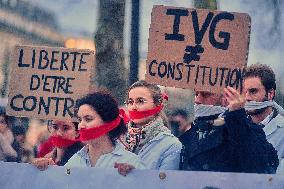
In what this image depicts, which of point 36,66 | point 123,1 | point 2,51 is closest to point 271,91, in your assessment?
point 36,66

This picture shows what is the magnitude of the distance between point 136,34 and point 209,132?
584 centimetres

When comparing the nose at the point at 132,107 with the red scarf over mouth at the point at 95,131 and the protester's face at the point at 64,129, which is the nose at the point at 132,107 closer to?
the red scarf over mouth at the point at 95,131

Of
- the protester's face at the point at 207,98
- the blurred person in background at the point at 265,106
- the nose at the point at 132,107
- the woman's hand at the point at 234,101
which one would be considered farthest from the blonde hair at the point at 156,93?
the woman's hand at the point at 234,101

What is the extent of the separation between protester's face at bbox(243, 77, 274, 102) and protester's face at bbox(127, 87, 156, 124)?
0.58m

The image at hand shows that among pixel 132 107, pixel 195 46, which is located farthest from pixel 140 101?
pixel 195 46

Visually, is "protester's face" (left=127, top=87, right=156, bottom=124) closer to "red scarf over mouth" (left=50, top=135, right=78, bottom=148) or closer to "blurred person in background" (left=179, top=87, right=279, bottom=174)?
"blurred person in background" (left=179, top=87, right=279, bottom=174)

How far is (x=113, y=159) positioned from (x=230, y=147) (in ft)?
2.36

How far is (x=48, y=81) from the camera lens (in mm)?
5145

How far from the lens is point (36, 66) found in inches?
203

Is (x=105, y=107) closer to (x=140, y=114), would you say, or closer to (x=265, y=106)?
(x=140, y=114)

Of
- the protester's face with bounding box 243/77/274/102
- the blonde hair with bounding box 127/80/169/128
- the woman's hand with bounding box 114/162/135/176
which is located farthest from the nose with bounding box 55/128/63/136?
the protester's face with bounding box 243/77/274/102

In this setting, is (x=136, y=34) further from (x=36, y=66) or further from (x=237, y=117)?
(x=237, y=117)

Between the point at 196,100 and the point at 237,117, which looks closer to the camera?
the point at 237,117

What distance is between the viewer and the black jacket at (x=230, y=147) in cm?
409
